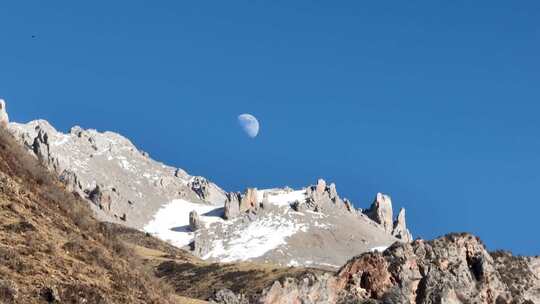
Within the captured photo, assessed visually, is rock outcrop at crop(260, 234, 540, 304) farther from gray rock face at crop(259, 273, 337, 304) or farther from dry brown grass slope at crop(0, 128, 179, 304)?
dry brown grass slope at crop(0, 128, 179, 304)

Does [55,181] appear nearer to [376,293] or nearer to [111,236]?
[111,236]

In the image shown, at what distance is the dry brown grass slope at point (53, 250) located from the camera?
24328 mm

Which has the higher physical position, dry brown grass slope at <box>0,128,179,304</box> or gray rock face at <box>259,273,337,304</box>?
gray rock face at <box>259,273,337,304</box>

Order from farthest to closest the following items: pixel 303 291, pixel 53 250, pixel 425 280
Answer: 1. pixel 425 280
2. pixel 303 291
3. pixel 53 250

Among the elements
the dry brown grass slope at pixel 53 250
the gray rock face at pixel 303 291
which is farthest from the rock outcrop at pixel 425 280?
the dry brown grass slope at pixel 53 250

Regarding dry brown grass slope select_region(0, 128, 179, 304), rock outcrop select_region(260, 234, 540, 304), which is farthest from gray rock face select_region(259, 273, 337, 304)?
dry brown grass slope select_region(0, 128, 179, 304)

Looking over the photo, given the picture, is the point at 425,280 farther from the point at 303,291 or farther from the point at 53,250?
the point at 53,250

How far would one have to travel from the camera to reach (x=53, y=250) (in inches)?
1080

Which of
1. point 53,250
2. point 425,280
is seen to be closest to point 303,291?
point 425,280

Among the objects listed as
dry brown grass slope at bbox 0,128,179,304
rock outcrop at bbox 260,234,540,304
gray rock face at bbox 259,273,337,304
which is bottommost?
dry brown grass slope at bbox 0,128,179,304

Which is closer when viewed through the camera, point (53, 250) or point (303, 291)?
point (53, 250)

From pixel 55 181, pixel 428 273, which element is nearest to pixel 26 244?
pixel 55 181

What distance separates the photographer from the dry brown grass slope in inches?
958

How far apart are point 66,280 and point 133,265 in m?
6.82
